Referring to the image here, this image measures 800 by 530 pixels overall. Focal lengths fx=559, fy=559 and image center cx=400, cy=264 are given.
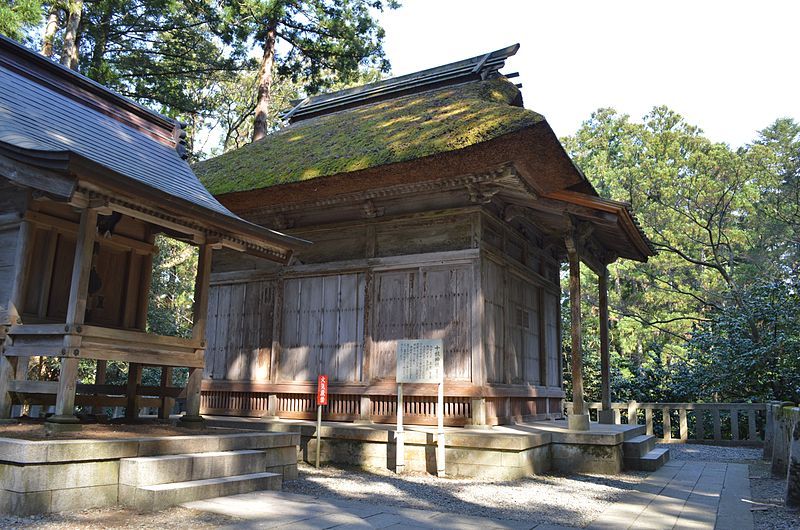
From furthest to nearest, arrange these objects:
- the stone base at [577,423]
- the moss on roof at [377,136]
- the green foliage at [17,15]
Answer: the green foliage at [17,15] → the stone base at [577,423] → the moss on roof at [377,136]

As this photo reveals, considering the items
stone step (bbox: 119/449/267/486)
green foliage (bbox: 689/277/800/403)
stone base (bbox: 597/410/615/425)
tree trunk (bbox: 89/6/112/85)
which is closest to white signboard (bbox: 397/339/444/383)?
stone step (bbox: 119/449/267/486)

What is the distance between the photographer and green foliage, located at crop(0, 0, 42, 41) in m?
12.1

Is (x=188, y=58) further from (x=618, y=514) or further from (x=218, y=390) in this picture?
(x=618, y=514)

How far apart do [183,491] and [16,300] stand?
270 cm

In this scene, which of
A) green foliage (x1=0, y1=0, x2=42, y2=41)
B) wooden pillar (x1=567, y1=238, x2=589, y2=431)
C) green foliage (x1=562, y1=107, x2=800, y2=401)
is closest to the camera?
wooden pillar (x1=567, y1=238, x2=589, y2=431)

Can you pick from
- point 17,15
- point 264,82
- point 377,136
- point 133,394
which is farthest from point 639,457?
point 17,15

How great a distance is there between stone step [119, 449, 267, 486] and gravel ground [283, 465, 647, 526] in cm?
62

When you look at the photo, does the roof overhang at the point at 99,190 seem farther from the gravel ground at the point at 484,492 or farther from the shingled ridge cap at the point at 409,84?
the shingled ridge cap at the point at 409,84

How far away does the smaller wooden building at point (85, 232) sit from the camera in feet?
17.6

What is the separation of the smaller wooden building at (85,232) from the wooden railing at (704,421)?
846 cm

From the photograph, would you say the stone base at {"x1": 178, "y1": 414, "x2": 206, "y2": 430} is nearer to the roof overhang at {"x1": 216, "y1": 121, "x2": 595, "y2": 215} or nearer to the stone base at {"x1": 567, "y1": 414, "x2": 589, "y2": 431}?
the roof overhang at {"x1": 216, "y1": 121, "x2": 595, "y2": 215}

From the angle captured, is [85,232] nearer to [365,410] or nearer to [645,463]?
[365,410]

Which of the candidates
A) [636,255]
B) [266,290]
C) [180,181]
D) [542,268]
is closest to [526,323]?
[542,268]

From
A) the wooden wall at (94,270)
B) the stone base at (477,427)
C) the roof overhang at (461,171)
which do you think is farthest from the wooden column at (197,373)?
the stone base at (477,427)
